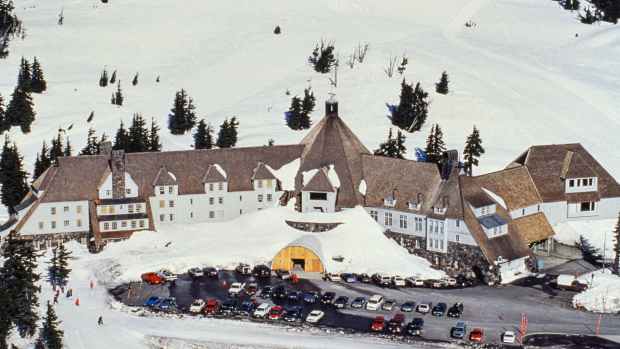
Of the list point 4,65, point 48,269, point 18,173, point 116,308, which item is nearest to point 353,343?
point 116,308

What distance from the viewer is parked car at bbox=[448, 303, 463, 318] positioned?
337 feet

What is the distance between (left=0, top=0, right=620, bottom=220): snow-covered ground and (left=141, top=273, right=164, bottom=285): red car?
1617 inches

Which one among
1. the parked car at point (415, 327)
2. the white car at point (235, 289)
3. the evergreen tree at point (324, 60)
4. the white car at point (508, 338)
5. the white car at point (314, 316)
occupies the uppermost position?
the evergreen tree at point (324, 60)

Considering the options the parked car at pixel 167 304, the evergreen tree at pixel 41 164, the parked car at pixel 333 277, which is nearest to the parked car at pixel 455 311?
the parked car at pixel 333 277

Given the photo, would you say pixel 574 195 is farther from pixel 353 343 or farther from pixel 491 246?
pixel 353 343

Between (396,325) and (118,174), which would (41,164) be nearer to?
(118,174)

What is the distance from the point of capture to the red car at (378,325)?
99312 mm

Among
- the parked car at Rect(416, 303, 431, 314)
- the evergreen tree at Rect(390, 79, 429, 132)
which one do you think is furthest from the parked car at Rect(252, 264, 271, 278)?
the evergreen tree at Rect(390, 79, 429, 132)

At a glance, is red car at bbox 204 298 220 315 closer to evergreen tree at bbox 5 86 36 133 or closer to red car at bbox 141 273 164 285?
red car at bbox 141 273 164 285

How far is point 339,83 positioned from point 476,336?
266 ft

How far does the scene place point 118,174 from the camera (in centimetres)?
12619

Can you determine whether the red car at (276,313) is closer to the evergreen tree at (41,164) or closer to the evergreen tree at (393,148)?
the evergreen tree at (393,148)

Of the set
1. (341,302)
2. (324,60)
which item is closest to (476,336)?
(341,302)

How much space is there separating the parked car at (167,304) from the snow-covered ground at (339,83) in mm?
48082
